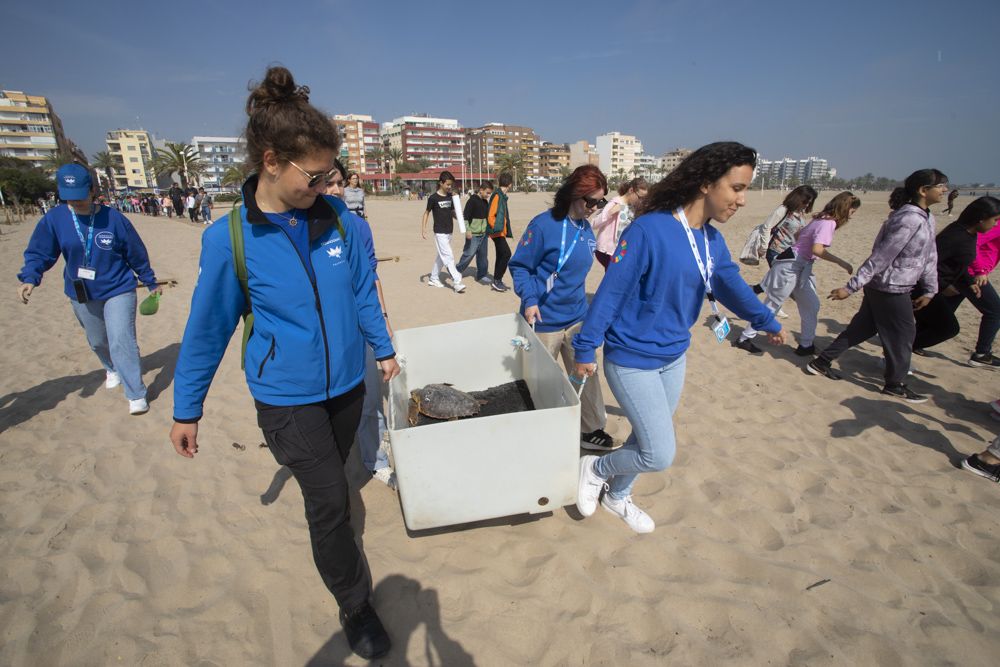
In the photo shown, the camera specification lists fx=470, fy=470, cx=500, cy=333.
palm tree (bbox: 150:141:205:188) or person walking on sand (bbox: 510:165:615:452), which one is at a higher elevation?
palm tree (bbox: 150:141:205:188)

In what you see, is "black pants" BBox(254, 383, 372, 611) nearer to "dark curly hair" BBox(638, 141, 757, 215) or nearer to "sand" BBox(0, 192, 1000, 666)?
"sand" BBox(0, 192, 1000, 666)

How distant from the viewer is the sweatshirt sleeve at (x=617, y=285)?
2.19 meters

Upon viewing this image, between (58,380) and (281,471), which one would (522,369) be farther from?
(58,380)

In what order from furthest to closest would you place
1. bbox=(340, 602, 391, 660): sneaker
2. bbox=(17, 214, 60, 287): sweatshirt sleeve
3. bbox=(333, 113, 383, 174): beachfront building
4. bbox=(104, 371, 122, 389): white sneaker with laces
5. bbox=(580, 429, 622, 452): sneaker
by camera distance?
bbox=(333, 113, 383, 174): beachfront building, bbox=(104, 371, 122, 389): white sneaker with laces, bbox=(17, 214, 60, 287): sweatshirt sleeve, bbox=(580, 429, 622, 452): sneaker, bbox=(340, 602, 391, 660): sneaker

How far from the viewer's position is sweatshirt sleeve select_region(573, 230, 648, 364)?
7.18ft

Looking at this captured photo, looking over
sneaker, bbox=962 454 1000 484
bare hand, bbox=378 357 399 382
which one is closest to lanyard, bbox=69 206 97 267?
bare hand, bbox=378 357 399 382

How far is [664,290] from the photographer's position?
2.18 meters

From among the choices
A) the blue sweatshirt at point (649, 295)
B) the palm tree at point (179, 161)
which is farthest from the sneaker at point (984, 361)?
the palm tree at point (179, 161)

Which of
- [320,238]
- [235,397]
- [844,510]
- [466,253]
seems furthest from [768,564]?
[466,253]

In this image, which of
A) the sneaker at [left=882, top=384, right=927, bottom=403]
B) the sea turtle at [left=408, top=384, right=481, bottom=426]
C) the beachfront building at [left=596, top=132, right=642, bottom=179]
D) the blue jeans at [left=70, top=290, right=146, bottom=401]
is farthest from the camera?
the beachfront building at [left=596, top=132, right=642, bottom=179]

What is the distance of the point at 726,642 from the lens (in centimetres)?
209

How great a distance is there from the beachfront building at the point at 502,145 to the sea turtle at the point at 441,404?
107264 mm

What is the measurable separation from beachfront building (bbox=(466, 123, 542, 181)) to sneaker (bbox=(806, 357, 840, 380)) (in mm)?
105843

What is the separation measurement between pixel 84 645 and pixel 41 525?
45.9 inches
